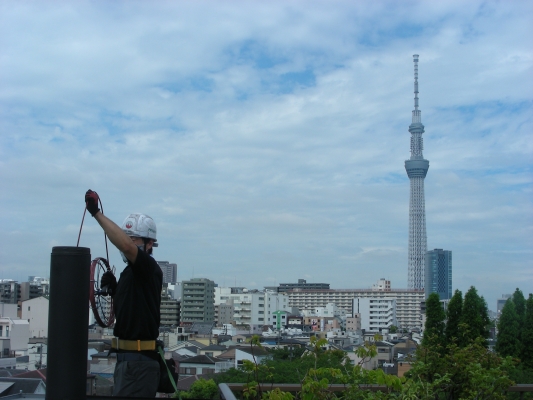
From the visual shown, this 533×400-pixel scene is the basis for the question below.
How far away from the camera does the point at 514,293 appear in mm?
24891

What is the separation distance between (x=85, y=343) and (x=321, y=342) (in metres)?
1.34

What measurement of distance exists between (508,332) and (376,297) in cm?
7646

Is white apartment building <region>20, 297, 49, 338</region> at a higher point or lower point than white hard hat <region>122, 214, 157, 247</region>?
lower

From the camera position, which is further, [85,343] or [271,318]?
[271,318]

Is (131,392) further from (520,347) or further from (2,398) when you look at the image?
(520,347)

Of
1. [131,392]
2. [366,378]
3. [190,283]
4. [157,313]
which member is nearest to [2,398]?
[131,392]

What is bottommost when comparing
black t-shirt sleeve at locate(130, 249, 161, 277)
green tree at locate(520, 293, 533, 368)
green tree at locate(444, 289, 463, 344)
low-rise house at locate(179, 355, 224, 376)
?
low-rise house at locate(179, 355, 224, 376)

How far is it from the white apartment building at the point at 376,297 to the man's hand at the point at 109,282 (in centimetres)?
9851

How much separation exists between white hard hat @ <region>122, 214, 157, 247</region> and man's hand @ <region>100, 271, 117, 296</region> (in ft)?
0.75

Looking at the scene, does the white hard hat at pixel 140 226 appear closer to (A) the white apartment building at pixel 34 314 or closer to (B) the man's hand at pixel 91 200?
(B) the man's hand at pixel 91 200

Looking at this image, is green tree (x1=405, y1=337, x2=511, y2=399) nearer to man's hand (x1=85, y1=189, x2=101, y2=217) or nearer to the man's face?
the man's face

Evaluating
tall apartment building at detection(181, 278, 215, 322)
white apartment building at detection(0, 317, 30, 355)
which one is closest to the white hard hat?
white apartment building at detection(0, 317, 30, 355)

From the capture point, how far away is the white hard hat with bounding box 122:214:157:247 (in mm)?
2732

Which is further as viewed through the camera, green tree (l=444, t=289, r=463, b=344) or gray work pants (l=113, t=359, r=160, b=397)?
green tree (l=444, t=289, r=463, b=344)
